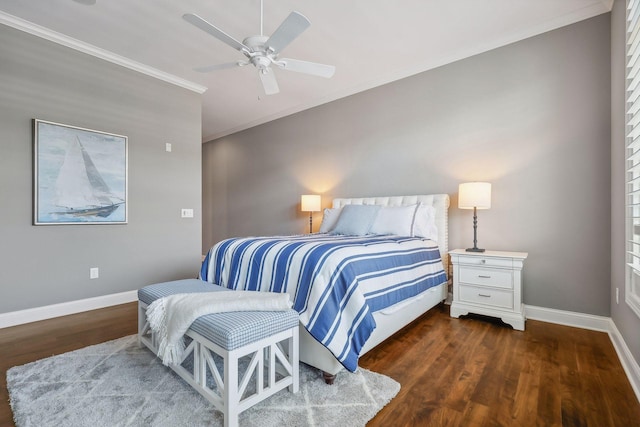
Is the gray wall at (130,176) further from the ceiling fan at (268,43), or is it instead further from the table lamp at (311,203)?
the ceiling fan at (268,43)

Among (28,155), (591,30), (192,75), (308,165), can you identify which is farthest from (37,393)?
(591,30)

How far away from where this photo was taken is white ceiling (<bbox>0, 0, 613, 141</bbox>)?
103 inches

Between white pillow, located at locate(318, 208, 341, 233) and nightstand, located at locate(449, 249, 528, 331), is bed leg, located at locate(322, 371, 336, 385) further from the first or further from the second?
white pillow, located at locate(318, 208, 341, 233)

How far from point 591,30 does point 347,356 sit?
136 inches

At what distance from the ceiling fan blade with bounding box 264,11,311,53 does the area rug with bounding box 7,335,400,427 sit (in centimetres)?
212

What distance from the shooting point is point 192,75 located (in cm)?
390

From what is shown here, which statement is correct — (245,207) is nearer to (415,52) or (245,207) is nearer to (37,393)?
(415,52)

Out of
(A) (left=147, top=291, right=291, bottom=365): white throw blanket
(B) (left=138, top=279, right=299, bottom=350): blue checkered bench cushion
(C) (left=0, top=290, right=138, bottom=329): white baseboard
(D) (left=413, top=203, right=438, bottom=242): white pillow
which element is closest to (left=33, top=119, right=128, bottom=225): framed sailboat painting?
(C) (left=0, top=290, right=138, bottom=329): white baseboard

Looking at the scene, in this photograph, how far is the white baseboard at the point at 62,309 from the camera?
2.76 m

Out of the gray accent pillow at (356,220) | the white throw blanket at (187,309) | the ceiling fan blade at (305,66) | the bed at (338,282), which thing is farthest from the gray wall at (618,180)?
the white throw blanket at (187,309)

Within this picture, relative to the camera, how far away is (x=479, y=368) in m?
1.93

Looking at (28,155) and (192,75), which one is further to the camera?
(192,75)

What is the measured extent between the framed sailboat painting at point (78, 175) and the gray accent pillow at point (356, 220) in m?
2.53

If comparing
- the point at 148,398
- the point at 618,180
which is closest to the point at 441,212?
the point at 618,180
